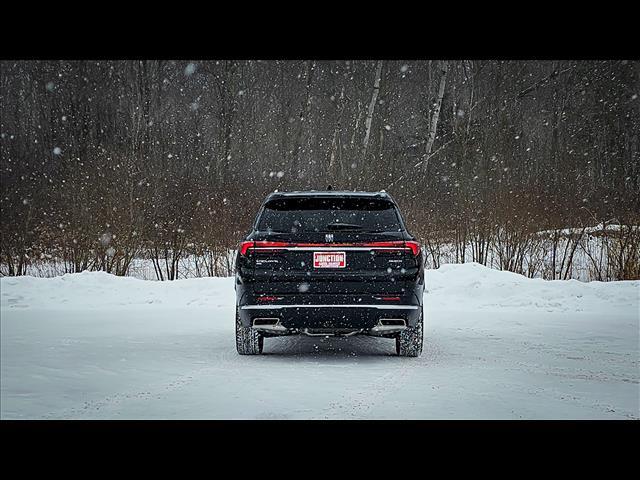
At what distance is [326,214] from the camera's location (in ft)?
26.6

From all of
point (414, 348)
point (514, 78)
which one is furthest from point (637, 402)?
point (514, 78)

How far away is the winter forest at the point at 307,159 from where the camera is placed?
58.9 feet

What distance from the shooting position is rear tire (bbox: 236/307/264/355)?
8.51 m

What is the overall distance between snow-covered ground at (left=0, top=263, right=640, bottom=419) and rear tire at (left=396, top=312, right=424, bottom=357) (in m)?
0.17

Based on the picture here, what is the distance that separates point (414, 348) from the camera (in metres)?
8.47

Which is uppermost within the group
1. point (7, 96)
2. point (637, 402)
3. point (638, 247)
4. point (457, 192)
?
point (7, 96)

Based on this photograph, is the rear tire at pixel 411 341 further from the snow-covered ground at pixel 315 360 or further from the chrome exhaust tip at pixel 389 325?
the chrome exhaust tip at pixel 389 325

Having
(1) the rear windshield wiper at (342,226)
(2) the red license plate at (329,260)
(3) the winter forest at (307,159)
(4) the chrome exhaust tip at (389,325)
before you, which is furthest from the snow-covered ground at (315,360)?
(3) the winter forest at (307,159)

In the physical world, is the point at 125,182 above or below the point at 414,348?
above

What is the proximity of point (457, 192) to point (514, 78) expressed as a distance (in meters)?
9.63

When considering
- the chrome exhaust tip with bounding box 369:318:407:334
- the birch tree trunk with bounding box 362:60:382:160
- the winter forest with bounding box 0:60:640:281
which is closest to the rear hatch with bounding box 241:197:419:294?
the chrome exhaust tip with bounding box 369:318:407:334

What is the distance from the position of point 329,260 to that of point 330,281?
0.22m
